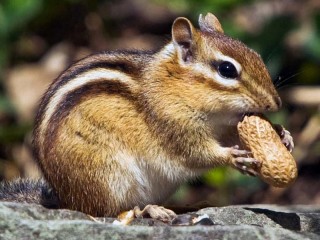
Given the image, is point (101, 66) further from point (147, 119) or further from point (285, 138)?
point (285, 138)

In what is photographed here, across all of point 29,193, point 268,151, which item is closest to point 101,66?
point 29,193

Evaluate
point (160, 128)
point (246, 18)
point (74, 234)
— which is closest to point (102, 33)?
point (246, 18)

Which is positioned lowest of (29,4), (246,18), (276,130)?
(276,130)

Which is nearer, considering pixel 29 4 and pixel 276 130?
pixel 276 130

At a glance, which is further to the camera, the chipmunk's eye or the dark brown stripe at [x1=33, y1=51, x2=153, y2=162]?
the dark brown stripe at [x1=33, y1=51, x2=153, y2=162]

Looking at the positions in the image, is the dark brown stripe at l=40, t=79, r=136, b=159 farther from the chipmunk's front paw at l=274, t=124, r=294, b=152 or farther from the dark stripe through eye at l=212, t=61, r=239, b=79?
the chipmunk's front paw at l=274, t=124, r=294, b=152

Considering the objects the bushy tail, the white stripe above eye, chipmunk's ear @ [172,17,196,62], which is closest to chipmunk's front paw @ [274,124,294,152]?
chipmunk's ear @ [172,17,196,62]

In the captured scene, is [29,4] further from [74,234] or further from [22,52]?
[74,234]
